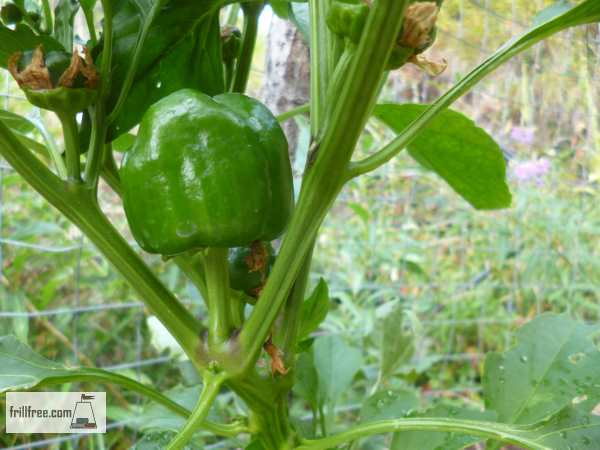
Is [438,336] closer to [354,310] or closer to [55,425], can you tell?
[354,310]

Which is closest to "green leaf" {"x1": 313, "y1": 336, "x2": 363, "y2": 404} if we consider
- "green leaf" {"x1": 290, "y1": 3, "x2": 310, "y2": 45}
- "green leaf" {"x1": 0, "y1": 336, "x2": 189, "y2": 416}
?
"green leaf" {"x1": 0, "y1": 336, "x2": 189, "y2": 416}

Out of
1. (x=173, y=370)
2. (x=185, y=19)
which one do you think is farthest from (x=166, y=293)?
(x=173, y=370)

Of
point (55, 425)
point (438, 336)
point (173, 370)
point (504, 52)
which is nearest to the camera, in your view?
point (504, 52)

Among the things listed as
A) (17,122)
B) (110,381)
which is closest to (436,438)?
(110,381)

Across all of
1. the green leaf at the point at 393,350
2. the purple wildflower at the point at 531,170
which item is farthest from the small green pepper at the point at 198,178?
the purple wildflower at the point at 531,170

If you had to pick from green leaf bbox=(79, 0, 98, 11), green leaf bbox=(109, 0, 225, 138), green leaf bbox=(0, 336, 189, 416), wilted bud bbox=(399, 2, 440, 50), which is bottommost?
green leaf bbox=(0, 336, 189, 416)

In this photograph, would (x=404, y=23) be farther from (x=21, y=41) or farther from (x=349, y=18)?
(x=21, y=41)

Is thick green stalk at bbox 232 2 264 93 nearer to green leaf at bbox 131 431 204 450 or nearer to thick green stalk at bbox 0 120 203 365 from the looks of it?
thick green stalk at bbox 0 120 203 365
